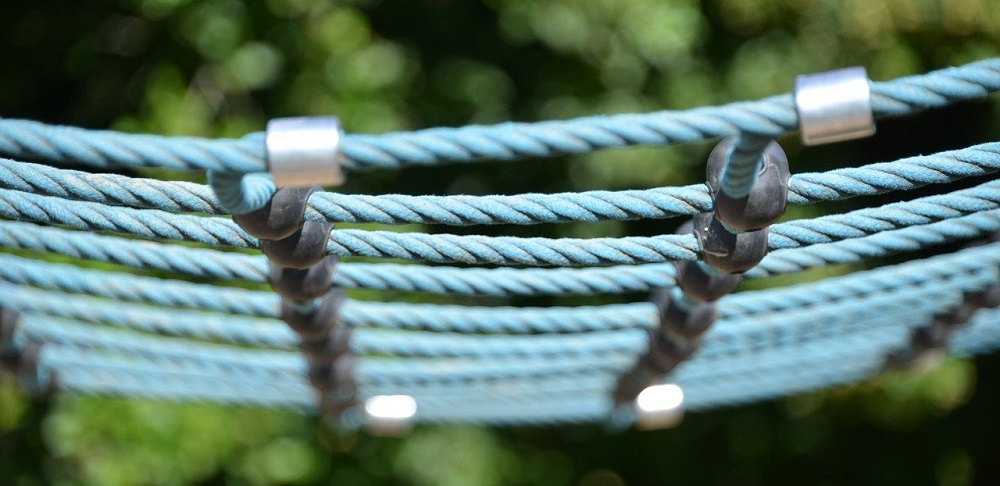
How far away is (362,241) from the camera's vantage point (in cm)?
60

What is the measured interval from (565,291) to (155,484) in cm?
94

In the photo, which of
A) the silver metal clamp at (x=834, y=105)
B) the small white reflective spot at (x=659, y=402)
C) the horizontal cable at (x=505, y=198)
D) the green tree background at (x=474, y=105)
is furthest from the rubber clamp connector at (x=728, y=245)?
the green tree background at (x=474, y=105)

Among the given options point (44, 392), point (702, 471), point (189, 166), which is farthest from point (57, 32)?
point (702, 471)

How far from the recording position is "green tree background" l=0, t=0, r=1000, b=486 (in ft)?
4.37

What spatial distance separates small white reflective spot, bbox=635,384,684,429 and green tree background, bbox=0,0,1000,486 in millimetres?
534

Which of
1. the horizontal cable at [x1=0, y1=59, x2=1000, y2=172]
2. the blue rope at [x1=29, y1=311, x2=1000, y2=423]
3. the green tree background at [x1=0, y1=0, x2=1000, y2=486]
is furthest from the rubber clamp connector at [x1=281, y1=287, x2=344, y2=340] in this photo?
the green tree background at [x1=0, y1=0, x2=1000, y2=486]

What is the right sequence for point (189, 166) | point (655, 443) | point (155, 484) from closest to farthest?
1. point (189, 166)
2. point (155, 484)
3. point (655, 443)

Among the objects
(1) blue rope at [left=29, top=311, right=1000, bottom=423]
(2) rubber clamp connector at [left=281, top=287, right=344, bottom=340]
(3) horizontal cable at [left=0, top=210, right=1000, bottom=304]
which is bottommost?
(2) rubber clamp connector at [left=281, top=287, right=344, bottom=340]

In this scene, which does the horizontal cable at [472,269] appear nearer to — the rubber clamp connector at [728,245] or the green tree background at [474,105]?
the rubber clamp connector at [728,245]

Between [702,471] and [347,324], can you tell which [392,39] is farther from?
[702,471]

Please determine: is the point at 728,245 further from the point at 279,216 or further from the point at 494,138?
the point at 279,216

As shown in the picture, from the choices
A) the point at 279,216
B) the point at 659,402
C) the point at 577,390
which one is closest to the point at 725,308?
the point at 659,402

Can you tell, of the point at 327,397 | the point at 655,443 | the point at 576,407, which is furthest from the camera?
the point at 655,443

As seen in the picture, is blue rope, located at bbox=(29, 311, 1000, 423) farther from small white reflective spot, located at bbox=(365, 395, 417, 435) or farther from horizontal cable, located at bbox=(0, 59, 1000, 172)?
horizontal cable, located at bbox=(0, 59, 1000, 172)
